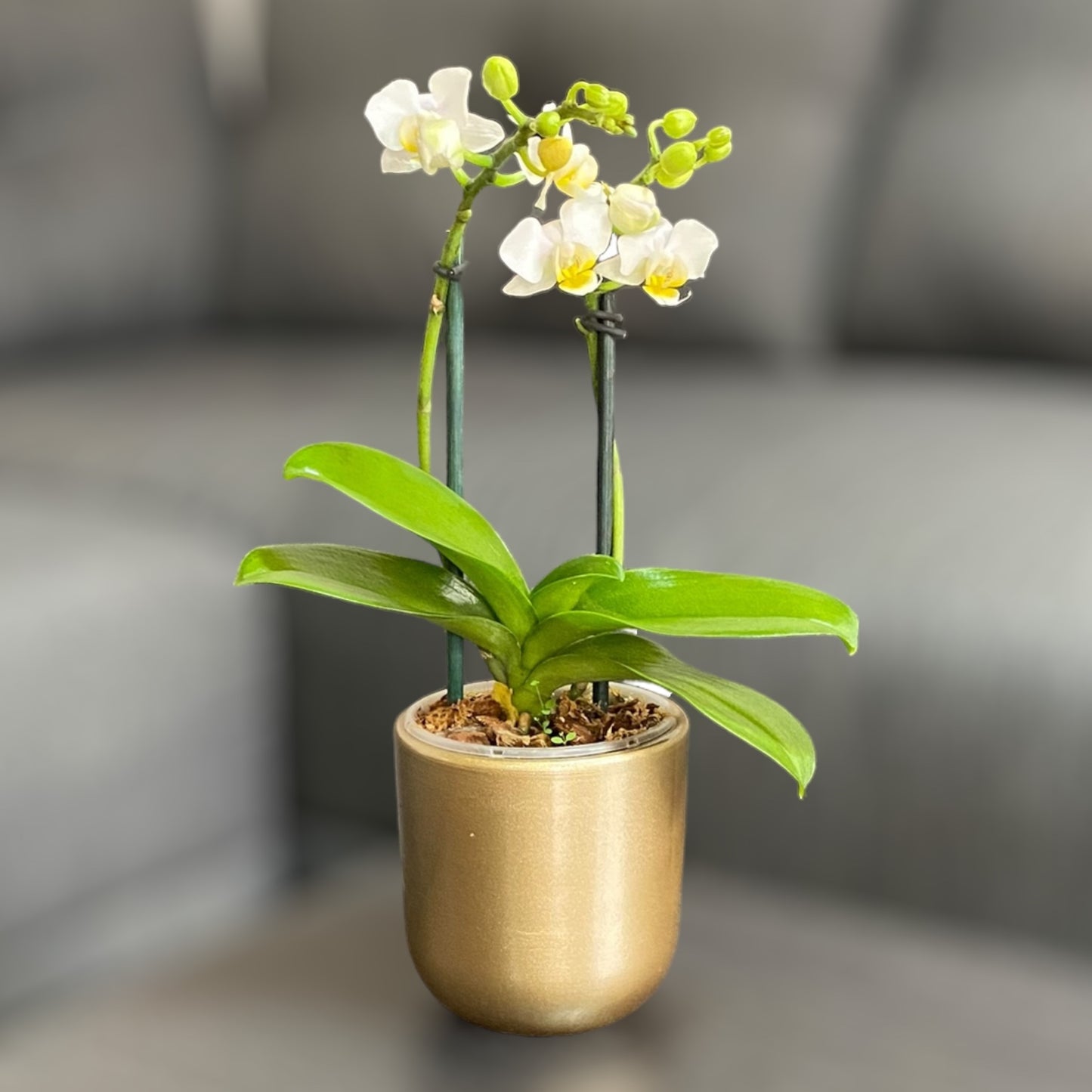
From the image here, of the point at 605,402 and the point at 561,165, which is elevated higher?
the point at 561,165

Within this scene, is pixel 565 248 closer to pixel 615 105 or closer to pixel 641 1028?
pixel 615 105

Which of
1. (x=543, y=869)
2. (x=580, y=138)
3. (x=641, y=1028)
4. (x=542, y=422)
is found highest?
(x=580, y=138)

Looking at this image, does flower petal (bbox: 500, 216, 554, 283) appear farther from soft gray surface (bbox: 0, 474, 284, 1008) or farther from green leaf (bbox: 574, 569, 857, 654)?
soft gray surface (bbox: 0, 474, 284, 1008)

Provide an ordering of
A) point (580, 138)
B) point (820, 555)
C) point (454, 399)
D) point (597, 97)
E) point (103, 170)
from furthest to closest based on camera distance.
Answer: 1. point (103, 170)
2. point (580, 138)
3. point (820, 555)
4. point (454, 399)
5. point (597, 97)

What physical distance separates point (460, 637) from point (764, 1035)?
246 millimetres

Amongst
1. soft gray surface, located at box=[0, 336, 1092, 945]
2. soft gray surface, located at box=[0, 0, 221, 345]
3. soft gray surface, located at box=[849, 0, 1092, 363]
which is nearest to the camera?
soft gray surface, located at box=[0, 336, 1092, 945]

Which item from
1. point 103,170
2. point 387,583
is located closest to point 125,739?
point 387,583

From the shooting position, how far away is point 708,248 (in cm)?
60

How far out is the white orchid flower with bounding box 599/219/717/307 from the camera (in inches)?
23.6

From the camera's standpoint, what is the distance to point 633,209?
0.57 m

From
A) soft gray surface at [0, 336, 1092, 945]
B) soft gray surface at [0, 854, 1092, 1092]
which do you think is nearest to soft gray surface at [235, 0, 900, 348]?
soft gray surface at [0, 336, 1092, 945]

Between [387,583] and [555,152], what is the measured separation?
0.21 meters

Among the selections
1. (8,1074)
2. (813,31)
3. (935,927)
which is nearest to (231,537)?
(8,1074)

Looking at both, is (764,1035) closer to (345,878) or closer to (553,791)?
(553,791)
